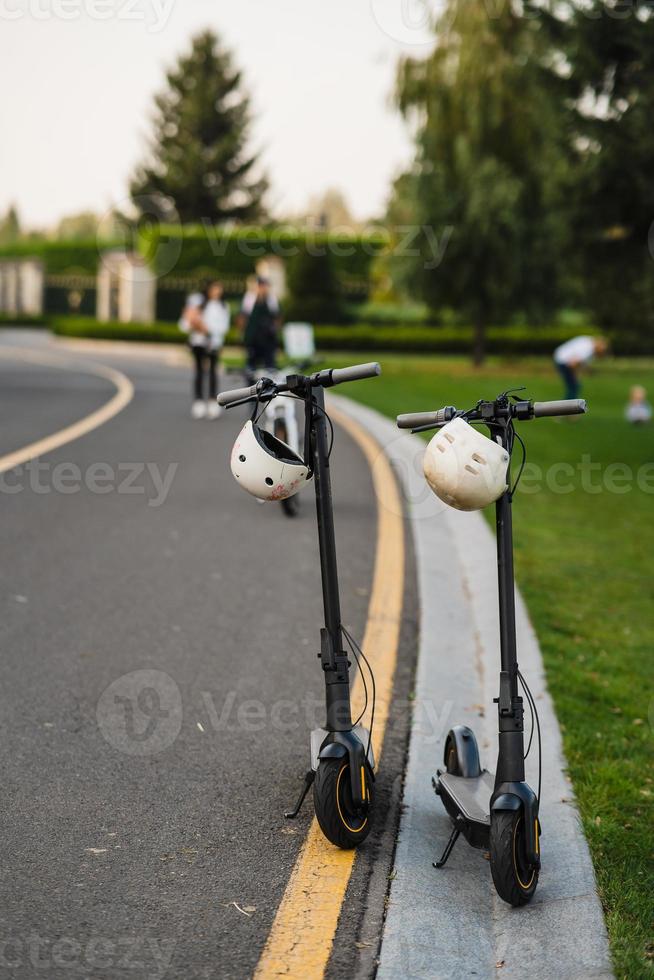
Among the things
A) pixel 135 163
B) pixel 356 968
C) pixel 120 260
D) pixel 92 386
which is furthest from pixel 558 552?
pixel 135 163

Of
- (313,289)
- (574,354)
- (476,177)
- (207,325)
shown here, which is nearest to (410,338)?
(313,289)

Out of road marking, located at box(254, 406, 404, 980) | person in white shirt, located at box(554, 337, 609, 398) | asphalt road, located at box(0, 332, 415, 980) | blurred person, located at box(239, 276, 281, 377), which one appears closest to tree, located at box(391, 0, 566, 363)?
person in white shirt, located at box(554, 337, 609, 398)

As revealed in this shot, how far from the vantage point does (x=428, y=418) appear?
11.7 feet

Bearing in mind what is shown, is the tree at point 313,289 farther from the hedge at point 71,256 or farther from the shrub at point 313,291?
the hedge at point 71,256

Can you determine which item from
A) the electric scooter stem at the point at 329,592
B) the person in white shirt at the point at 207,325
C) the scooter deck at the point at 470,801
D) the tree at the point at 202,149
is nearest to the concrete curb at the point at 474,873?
the scooter deck at the point at 470,801

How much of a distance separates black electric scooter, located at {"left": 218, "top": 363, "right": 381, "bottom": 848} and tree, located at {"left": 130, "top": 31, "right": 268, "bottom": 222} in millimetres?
64848

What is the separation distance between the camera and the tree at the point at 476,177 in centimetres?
3018

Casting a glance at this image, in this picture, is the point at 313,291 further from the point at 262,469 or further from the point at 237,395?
the point at 262,469

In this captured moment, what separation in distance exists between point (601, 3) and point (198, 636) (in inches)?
415

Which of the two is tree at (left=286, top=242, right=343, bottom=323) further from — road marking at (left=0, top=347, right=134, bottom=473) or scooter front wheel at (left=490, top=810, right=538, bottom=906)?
scooter front wheel at (left=490, top=810, right=538, bottom=906)

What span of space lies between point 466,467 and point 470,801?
1.14 meters

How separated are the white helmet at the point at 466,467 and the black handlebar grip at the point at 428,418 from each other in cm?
15

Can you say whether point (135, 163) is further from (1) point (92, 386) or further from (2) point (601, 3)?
(2) point (601, 3)

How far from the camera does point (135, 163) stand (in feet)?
223
